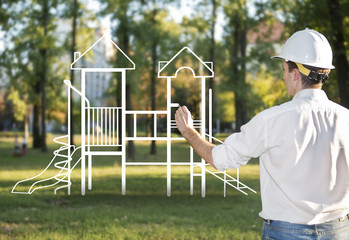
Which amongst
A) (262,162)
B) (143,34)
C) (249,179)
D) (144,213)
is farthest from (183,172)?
(262,162)

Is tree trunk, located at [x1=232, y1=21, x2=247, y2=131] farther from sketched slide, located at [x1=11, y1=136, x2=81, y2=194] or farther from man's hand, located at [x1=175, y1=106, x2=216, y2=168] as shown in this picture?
man's hand, located at [x1=175, y1=106, x2=216, y2=168]

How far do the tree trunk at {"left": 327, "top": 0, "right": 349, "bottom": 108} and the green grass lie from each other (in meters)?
4.08

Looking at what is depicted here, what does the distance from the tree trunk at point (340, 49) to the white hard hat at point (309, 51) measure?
10752 millimetres

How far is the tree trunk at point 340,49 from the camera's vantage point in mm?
13016

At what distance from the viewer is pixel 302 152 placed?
2.80 m

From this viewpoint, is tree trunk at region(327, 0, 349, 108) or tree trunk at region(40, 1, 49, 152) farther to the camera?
tree trunk at region(40, 1, 49, 152)

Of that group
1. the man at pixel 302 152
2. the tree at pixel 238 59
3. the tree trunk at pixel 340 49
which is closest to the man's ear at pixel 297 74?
the man at pixel 302 152

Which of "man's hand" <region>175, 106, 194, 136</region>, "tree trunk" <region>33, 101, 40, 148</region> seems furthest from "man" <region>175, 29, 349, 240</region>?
"tree trunk" <region>33, 101, 40, 148</region>

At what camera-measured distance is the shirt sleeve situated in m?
2.78

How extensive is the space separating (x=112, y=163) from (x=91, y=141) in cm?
1437

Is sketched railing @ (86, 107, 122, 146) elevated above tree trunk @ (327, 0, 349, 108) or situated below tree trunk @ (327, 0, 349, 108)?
below

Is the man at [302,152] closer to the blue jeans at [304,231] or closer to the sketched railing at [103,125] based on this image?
the blue jeans at [304,231]

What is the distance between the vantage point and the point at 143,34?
1727 cm

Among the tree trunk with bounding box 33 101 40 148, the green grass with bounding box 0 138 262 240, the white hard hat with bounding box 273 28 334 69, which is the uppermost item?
Result: the white hard hat with bounding box 273 28 334 69
